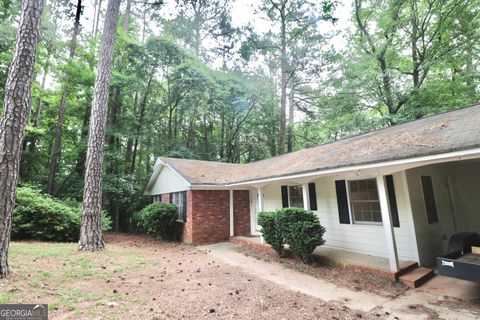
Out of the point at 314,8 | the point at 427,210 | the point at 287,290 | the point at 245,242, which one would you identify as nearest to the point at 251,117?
the point at 314,8

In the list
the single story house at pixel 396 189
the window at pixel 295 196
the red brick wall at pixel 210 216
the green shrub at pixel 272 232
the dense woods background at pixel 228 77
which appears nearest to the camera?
the single story house at pixel 396 189

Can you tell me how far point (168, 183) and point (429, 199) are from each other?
34.7 ft

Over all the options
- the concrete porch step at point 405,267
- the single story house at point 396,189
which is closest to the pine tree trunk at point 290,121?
the single story house at point 396,189

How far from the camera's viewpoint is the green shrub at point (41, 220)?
8102 mm

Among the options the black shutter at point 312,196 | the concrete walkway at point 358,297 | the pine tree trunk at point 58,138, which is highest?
the pine tree trunk at point 58,138

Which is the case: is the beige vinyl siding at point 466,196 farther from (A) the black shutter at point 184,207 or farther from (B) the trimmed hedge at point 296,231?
(A) the black shutter at point 184,207

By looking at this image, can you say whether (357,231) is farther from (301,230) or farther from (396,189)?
(301,230)

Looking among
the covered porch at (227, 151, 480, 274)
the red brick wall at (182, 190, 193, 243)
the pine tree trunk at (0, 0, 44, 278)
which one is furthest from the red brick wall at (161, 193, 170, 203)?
the pine tree trunk at (0, 0, 44, 278)

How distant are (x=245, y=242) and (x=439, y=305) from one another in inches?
244

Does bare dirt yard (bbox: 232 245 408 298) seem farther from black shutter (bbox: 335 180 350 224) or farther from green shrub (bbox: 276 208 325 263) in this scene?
black shutter (bbox: 335 180 350 224)

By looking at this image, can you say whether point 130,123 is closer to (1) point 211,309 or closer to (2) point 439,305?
(1) point 211,309

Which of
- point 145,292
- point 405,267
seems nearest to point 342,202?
point 405,267

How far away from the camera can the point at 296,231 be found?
6.13 m

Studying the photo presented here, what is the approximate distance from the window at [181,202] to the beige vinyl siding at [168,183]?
24cm
